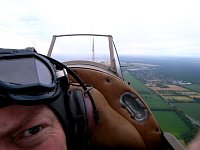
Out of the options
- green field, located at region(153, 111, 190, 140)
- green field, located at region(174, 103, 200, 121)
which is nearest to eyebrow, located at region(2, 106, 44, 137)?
green field, located at region(153, 111, 190, 140)

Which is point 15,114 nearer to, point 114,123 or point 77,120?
point 77,120

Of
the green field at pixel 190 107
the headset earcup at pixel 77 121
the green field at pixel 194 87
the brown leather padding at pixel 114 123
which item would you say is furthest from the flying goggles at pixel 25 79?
the green field at pixel 194 87

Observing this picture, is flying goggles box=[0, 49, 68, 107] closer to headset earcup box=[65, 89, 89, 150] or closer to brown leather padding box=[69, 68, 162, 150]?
headset earcup box=[65, 89, 89, 150]

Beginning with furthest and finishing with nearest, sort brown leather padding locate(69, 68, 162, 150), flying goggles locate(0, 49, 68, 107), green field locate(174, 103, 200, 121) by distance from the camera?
green field locate(174, 103, 200, 121) → brown leather padding locate(69, 68, 162, 150) → flying goggles locate(0, 49, 68, 107)

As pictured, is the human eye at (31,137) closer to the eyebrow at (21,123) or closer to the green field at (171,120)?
the eyebrow at (21,123)

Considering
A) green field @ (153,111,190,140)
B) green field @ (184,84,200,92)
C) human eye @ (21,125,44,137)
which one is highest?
human eye @ (21,125,44,137)

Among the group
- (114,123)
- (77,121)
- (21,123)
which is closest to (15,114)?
(21,123)
